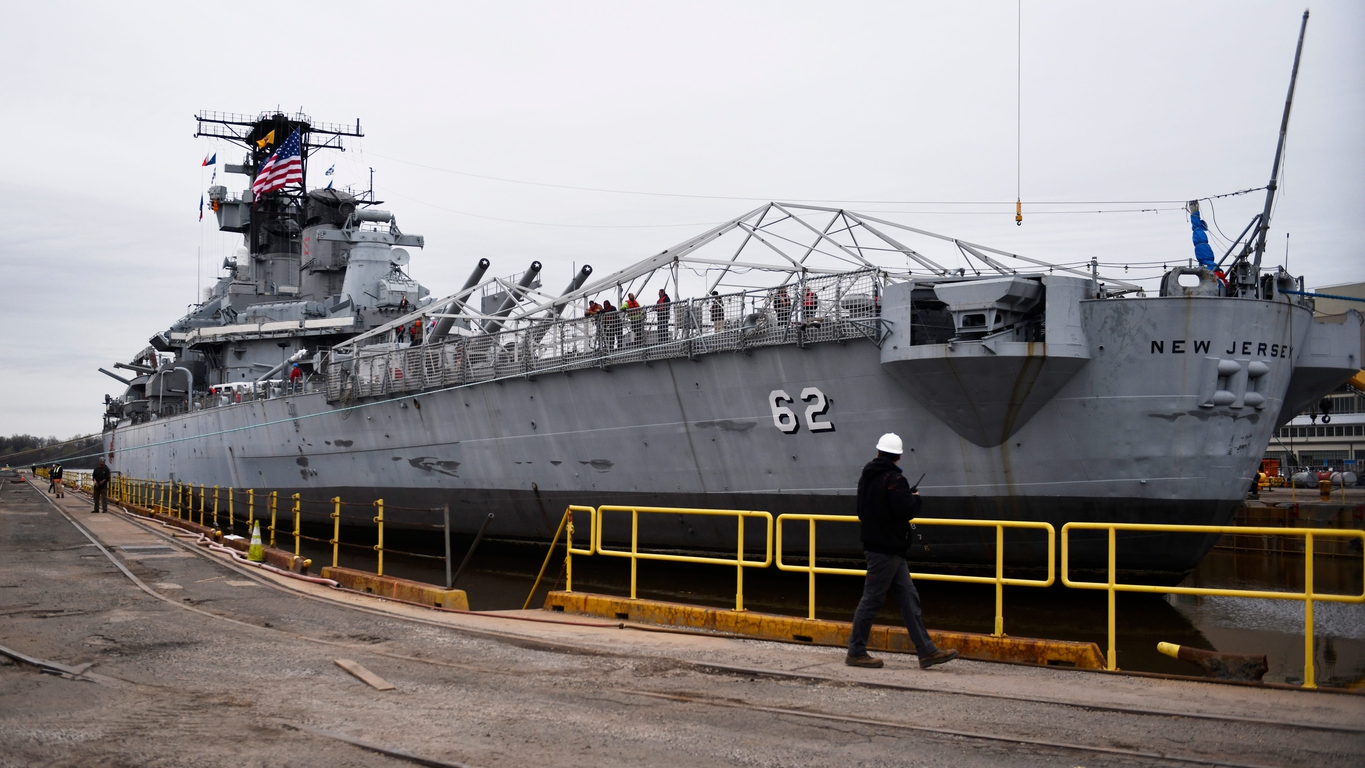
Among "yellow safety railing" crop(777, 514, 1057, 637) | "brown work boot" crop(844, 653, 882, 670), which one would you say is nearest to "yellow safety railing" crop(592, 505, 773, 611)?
"yellow safety railing" crop(777, 514, 1057, 637)

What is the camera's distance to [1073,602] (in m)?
13.3

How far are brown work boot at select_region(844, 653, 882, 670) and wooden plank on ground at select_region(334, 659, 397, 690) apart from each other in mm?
3043

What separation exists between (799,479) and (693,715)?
9.08 metres

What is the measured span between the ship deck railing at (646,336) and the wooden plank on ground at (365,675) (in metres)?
8.36

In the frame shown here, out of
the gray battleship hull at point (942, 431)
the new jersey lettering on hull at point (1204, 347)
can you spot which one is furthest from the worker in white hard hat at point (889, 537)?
the new jersey lettering on hull at point (1204, 347)

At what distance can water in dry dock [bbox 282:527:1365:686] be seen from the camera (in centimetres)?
1062

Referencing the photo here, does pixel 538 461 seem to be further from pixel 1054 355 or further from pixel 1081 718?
pixel 1081 718

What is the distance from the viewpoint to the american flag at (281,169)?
107 ft

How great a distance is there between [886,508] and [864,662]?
113 centimetres

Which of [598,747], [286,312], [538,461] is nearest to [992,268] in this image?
[538,461]

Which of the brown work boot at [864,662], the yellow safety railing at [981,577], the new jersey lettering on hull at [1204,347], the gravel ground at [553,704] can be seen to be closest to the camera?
the gravel ground at [553,704]

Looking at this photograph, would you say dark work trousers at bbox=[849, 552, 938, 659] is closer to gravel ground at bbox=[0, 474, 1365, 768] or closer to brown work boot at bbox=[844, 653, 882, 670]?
brown work boot at bbox=[844, 653, 882, 670]

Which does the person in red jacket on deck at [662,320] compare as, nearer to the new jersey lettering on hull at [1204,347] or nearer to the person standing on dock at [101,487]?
the new jersey lettering on hull at [1204,347]

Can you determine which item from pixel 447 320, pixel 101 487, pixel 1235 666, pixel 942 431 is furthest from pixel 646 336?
pixel 101 487
